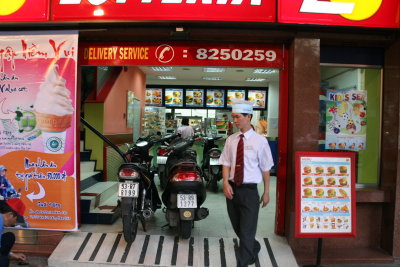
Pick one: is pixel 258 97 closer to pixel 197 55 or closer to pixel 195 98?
pixel 195 98

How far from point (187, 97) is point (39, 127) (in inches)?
304

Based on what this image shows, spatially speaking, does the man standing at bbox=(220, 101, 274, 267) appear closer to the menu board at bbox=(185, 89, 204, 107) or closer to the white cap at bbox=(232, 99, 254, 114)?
the white cap at bbox=(232, 99, 254, 114)

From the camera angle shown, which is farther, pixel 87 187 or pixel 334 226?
pixel 87 187

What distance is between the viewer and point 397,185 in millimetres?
3916

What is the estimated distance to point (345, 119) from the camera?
171 inches

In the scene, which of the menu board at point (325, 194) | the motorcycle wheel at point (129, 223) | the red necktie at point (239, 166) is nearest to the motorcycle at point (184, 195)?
the motorcycle wheel at point (129, 223)

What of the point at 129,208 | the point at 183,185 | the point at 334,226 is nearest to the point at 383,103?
the point at 334,226

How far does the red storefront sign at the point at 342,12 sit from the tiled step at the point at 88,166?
13.6 feet

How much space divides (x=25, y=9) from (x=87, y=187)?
9.18 ft

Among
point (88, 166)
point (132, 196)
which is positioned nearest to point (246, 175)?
point (132, 196)

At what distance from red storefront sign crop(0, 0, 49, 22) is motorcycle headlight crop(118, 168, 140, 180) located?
2.03 meters

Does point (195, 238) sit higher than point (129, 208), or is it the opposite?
point (129, 208)

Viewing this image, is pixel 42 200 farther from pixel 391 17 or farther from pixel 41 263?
pixel 391 17

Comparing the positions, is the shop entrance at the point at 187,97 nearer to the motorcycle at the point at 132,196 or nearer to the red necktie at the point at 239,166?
the motorcycle at the point at 132,196
